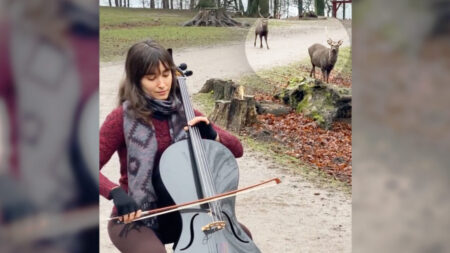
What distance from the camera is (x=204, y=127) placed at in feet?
5.79

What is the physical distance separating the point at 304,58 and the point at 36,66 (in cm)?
103

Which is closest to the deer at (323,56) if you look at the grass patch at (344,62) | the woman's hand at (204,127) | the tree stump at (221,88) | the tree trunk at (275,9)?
the grass patch at (344,62)

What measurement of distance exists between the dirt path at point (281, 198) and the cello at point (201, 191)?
0.44 feet

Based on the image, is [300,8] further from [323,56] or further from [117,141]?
[117,141]

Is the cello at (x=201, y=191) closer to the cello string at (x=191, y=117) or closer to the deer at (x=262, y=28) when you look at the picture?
the cello string at (x=191, y=117)

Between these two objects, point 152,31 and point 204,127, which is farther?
point 152,31

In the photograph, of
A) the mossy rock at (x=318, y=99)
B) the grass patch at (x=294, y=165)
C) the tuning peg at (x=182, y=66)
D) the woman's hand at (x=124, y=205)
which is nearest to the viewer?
the woman's hand at (x=124, y=205)

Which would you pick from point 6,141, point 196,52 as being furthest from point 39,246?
point 196,52

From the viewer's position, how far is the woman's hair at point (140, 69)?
1.70m

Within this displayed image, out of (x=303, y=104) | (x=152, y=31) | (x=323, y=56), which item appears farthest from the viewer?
(x=303, y=104)

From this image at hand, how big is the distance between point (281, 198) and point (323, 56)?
1.67 ft

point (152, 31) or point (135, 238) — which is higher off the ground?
point (152, 31)

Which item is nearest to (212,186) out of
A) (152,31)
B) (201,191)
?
(201,191)

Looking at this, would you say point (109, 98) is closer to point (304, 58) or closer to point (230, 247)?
point (230, 247)
